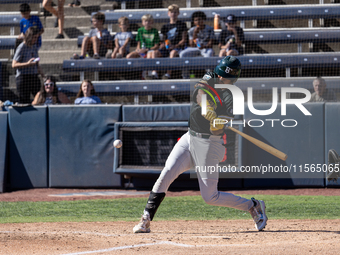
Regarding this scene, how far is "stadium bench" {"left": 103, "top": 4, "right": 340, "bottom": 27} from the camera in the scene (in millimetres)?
11852

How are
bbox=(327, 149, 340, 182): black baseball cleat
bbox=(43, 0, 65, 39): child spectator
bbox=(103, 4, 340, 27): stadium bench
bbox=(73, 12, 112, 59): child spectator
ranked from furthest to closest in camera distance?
1. bbox=(43, 0, 65, 39): child spectator
2. bbox=(103, 4, 340, 27): stadium bench
3. bbox=(73, 12, 112, 59): child spectator
4. bbox=(327, 149, 340, 182): black baseball cleat

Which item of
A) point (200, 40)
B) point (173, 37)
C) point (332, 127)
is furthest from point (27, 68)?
point (332, 127)

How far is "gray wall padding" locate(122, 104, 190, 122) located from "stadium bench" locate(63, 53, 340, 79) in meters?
2.41

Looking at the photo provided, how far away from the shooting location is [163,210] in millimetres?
6496

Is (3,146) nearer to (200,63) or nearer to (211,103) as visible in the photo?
(200,63)

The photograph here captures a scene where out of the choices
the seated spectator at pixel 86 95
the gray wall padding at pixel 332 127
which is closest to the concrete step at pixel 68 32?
the seated spectator at pixel 86 95

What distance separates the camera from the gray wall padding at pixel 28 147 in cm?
854

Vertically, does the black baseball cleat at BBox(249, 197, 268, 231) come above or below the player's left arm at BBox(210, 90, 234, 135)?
below

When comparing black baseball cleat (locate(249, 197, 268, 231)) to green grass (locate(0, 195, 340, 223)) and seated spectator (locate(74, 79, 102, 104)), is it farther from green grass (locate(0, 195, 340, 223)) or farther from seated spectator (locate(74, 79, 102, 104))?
seated spectator (locate(74, 79, 102, 104))

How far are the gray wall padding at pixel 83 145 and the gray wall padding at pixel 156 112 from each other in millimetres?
203

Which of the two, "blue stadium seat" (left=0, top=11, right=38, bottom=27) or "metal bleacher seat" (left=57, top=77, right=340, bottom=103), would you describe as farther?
"blue stadium seat" (left=0, top=11, right=38, bottom=27)

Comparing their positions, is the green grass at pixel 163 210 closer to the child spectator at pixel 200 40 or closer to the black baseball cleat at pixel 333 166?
the black baseball cleat at pixel 333 166

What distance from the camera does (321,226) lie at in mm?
5023

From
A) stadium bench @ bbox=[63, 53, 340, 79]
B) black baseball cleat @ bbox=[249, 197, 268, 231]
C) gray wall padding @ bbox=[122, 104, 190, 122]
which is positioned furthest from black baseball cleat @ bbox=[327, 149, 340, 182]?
black baseball cleat @ bbox=[249, 197, 268, 231]
